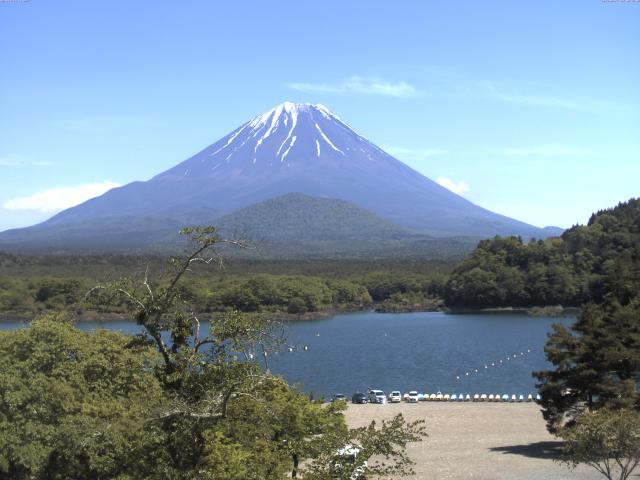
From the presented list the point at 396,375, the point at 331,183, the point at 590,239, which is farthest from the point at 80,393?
the point at 331,183

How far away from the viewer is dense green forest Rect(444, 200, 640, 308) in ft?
184

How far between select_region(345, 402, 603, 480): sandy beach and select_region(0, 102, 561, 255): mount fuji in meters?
126

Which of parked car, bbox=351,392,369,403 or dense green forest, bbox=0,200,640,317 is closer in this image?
parked car, bbox=351,392,369,403

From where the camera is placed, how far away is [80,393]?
1031 centimetres

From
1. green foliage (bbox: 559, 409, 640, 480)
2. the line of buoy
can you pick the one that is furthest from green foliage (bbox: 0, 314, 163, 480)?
the line of buoy

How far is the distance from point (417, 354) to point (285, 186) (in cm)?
13663

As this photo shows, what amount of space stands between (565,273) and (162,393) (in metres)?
52.1

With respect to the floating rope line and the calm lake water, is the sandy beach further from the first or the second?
the floating rope line

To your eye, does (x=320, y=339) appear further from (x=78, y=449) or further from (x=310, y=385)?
(x=78, y=449)

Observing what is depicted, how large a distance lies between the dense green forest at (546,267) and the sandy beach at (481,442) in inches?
1288

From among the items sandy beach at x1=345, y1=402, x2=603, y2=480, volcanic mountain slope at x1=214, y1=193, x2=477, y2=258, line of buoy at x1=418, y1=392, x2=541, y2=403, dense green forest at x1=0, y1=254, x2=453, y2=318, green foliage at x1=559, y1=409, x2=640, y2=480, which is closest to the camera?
green foliage at x1=559, y1=409, x2=640, y2=480

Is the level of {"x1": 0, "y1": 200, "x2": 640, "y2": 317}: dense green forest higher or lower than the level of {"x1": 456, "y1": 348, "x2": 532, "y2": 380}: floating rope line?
higher

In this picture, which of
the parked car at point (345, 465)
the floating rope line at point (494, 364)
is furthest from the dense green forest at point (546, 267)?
the parked car at point (345, 465)

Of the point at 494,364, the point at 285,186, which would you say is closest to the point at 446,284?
the point at 494,364
